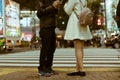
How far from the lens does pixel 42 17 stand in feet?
25.1

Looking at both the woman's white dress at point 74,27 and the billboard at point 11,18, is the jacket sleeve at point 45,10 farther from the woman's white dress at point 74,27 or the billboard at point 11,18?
the billboard at point 11,18

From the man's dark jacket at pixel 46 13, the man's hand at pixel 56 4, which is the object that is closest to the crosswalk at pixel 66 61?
the man's dark jacket at pixel 46 13

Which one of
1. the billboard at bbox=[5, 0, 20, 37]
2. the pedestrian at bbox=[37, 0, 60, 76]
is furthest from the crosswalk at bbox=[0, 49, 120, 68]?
the billboard at bbox=[5, 0, 20, 37]

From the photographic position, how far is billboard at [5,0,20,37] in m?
21.8

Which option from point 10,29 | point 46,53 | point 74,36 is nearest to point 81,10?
point 74,36

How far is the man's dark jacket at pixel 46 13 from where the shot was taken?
7535mm

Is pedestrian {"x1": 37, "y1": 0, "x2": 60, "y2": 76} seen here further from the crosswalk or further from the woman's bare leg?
the crosswalk

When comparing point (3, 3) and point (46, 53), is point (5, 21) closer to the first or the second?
point (3, 3)

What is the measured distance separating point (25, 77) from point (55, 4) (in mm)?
1684

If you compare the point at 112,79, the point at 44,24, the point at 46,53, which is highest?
the point at 44,24

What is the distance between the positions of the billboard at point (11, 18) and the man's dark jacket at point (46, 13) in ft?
46.4

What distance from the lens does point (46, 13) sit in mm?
7551

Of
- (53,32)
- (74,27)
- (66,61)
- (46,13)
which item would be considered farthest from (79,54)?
(66,61)

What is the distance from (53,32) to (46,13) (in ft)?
1.57
